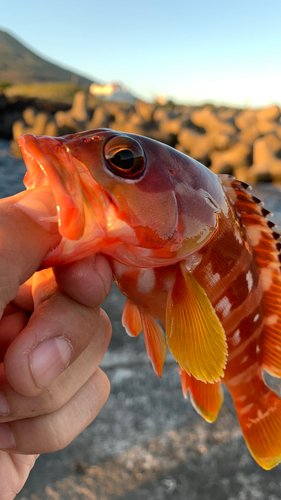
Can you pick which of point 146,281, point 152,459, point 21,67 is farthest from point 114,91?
point 146,281

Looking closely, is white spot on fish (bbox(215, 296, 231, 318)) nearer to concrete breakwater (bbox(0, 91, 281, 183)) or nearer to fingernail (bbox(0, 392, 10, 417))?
fingernail (bbox(0, 392, 10, 417))

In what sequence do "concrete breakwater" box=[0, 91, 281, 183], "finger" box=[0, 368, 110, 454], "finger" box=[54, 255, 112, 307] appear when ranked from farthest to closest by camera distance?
"concrete breakwater" box=[0, 91, 281, 183] → "finger" box=[0, 368, 110, 454] → "finger" box=[54, 255, 112, 307]

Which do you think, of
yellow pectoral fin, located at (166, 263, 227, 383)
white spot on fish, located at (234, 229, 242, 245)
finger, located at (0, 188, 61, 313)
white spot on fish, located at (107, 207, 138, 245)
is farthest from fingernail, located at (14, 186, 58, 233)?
white spot on fish, located at (234, 229, 242, 245)

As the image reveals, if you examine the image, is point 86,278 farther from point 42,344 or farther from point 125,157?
point 125,157

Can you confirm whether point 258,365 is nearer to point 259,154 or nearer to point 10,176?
point 259,154

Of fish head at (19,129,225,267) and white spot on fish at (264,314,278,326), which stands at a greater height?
fish head at (19,129,225,267)

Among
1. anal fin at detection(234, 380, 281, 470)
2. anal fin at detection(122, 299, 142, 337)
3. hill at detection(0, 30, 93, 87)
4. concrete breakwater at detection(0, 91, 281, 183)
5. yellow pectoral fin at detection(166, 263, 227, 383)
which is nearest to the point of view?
yellow pectoral fin at detection(166, 263, 227, 383)

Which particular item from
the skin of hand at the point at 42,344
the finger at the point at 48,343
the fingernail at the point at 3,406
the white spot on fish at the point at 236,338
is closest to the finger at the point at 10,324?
the skin of hand at the point at 42,344
